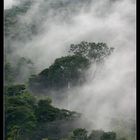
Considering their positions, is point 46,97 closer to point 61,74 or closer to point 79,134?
point 61,74

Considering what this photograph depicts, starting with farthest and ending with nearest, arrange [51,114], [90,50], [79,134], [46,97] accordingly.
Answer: [46,97], [90,50], [51,114], [79,134]

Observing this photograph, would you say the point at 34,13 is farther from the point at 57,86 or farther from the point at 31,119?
the point at 31,119

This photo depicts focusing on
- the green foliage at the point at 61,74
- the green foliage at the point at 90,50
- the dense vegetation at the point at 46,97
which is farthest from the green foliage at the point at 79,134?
the green foliage at the point at 90,50

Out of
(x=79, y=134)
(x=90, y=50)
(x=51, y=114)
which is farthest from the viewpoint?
(x=90, y=50)

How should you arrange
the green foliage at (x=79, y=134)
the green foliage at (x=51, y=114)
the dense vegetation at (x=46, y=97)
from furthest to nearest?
the green foliage at (x=51, y=114) → the dense vegetation at (x=46, y=97) → the green foliage at (x=79, y=134)

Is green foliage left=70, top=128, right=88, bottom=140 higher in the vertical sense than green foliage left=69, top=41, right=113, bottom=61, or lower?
lower

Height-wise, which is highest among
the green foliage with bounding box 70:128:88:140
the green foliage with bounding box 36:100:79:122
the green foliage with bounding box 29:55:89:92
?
the green foliage with bounding box 29:55:89:92

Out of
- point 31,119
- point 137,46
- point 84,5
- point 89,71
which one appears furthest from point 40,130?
point 137,46

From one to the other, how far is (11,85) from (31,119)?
1.30 feet

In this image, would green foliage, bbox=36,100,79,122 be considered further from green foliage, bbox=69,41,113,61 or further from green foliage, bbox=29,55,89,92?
green foliage, bbox=69,41,113,61

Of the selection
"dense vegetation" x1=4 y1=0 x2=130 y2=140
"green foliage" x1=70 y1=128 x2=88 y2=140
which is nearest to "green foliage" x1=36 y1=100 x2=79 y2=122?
"dense vegetation" x1=4 y1=0 x2=130 y2=140

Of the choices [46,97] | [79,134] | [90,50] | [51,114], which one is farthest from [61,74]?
[79,134]

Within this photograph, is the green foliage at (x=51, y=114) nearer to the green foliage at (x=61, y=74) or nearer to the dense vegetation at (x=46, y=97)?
the dense vegetation at (x=46, y=97)

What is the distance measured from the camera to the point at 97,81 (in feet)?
13.5
